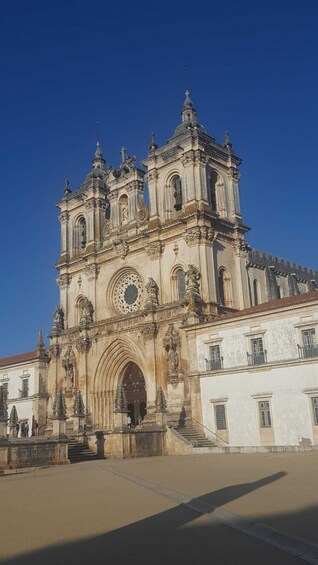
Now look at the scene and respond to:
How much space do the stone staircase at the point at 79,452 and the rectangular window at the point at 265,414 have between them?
9637 millimetres

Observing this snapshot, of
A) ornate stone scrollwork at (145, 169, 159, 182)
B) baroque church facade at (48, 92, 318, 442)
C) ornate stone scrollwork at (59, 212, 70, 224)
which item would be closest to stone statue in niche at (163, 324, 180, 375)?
baroque church facade at (48, 92, 318, 442)

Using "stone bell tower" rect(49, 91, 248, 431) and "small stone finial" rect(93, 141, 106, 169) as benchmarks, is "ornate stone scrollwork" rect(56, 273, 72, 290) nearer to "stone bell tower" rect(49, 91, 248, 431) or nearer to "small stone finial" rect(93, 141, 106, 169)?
"stone bell tower" rect(49, 91, 248, 431)

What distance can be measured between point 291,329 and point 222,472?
1433cm

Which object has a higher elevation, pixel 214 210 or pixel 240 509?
pixel 214 210

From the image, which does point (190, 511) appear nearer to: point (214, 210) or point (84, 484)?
point (84, 484)

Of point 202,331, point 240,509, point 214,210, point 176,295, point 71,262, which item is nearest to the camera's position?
point 240,509

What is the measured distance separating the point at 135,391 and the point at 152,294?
8261mm

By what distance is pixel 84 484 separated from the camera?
1619 cm

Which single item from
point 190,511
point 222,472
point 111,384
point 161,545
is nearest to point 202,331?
point 111,384

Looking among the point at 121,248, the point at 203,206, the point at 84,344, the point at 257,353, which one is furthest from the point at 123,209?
the point at 257,353

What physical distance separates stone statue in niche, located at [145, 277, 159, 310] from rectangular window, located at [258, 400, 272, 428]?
39.2 ft

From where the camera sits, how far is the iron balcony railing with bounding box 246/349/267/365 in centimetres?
3094

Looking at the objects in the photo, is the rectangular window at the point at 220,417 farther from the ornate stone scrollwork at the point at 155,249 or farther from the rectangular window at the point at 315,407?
the ornate stone scrollwork at the point at 155,249

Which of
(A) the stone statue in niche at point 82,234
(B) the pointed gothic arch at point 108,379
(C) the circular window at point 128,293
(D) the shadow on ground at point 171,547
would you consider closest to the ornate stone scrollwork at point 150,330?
(B) the pointed gothic arch at point 108,379
